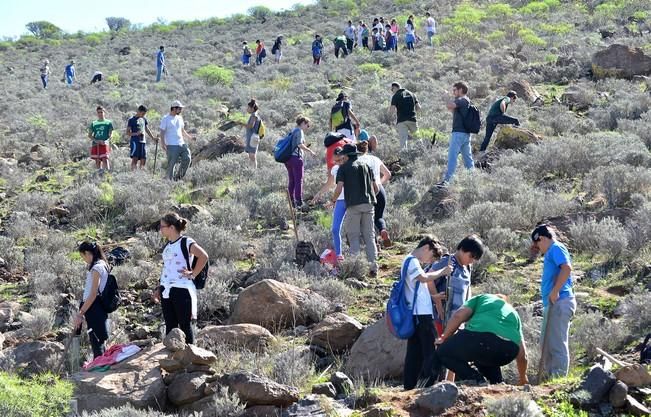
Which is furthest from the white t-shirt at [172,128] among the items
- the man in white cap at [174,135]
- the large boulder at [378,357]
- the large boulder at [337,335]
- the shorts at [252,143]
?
the large boulder at [378,357]

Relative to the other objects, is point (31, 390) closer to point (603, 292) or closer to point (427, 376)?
point (427, 376)

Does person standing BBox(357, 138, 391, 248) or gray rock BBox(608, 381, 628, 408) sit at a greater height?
person standing BBox(357, 138, 391, 248)

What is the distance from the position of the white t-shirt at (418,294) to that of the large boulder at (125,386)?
209 centimetres

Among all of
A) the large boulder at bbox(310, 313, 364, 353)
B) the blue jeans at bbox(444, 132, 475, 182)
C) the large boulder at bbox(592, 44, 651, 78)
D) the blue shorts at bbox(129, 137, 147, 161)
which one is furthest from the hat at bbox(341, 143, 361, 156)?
the large boulder at bbox(592, 44, 651, 78)

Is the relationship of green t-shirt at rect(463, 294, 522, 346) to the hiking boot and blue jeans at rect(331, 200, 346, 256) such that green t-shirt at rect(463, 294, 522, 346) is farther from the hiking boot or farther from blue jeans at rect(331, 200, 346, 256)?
the hiking boot

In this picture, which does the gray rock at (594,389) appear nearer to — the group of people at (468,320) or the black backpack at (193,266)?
the group of people at (468,320)

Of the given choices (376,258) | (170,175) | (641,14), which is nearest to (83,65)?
(641,14)

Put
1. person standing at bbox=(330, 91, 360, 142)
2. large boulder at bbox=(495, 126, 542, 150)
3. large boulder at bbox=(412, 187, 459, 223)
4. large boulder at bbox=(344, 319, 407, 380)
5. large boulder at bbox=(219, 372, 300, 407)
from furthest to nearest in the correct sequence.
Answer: large boulder at bbox=(495, 126, 542, 150) < person standing at bbox=(330, 91, 360, 142) < large boulder at bbox=(412, 187, 459, 223) < large boulder at bbox=(344, 319, 407, 380) < large boulder at bbox=(219, 372, 300, 407)

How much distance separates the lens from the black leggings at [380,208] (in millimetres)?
11812

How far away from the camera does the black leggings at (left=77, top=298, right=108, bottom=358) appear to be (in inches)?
344

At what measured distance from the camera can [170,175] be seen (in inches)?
683

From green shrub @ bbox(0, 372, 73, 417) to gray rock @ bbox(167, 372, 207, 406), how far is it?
2.62ft

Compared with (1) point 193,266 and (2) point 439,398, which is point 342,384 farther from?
(1) point 193,266

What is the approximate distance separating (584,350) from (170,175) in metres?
10.8
